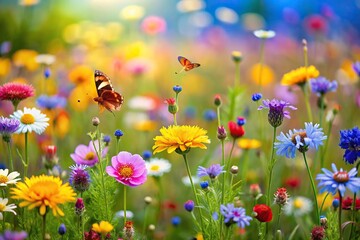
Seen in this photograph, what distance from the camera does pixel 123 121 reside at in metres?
2.57

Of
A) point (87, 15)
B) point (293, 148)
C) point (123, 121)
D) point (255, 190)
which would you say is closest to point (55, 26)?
point (87, 15)

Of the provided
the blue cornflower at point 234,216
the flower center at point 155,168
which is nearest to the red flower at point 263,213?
the blue cornflower at point 234,216

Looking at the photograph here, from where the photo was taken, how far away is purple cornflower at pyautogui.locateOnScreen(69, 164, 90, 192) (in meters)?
1.26

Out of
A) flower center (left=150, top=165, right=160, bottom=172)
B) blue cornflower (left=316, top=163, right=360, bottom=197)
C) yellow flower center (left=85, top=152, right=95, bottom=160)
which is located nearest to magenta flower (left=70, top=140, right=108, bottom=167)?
yellow flower center (left=85, top=152, right=95, bottom=160)

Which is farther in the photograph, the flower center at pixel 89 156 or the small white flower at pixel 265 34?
the small white flower at pixel 265 34

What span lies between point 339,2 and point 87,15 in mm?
1806

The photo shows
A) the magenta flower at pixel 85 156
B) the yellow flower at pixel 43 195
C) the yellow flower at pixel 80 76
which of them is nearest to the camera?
the yellow flower at pixel 43 195

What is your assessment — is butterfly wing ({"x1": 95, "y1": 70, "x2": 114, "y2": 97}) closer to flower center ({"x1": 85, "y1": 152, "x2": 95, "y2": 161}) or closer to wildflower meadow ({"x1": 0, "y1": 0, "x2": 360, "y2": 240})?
wildflower meadow ({"x1": 0, "y1": 0, "x2": 360, "y2": 240})

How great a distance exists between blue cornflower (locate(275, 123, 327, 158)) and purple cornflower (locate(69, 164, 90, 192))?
0.41 metres

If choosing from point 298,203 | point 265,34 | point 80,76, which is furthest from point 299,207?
point 80,76

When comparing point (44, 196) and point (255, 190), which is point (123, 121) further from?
point (44, 196)

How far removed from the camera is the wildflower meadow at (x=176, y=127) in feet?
4.04

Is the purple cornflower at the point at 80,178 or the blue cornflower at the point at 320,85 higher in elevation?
the blue cornflower at the point at 320,85

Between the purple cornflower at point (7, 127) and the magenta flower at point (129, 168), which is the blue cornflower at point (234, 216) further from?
the purple cornflower at point (7, 127)
